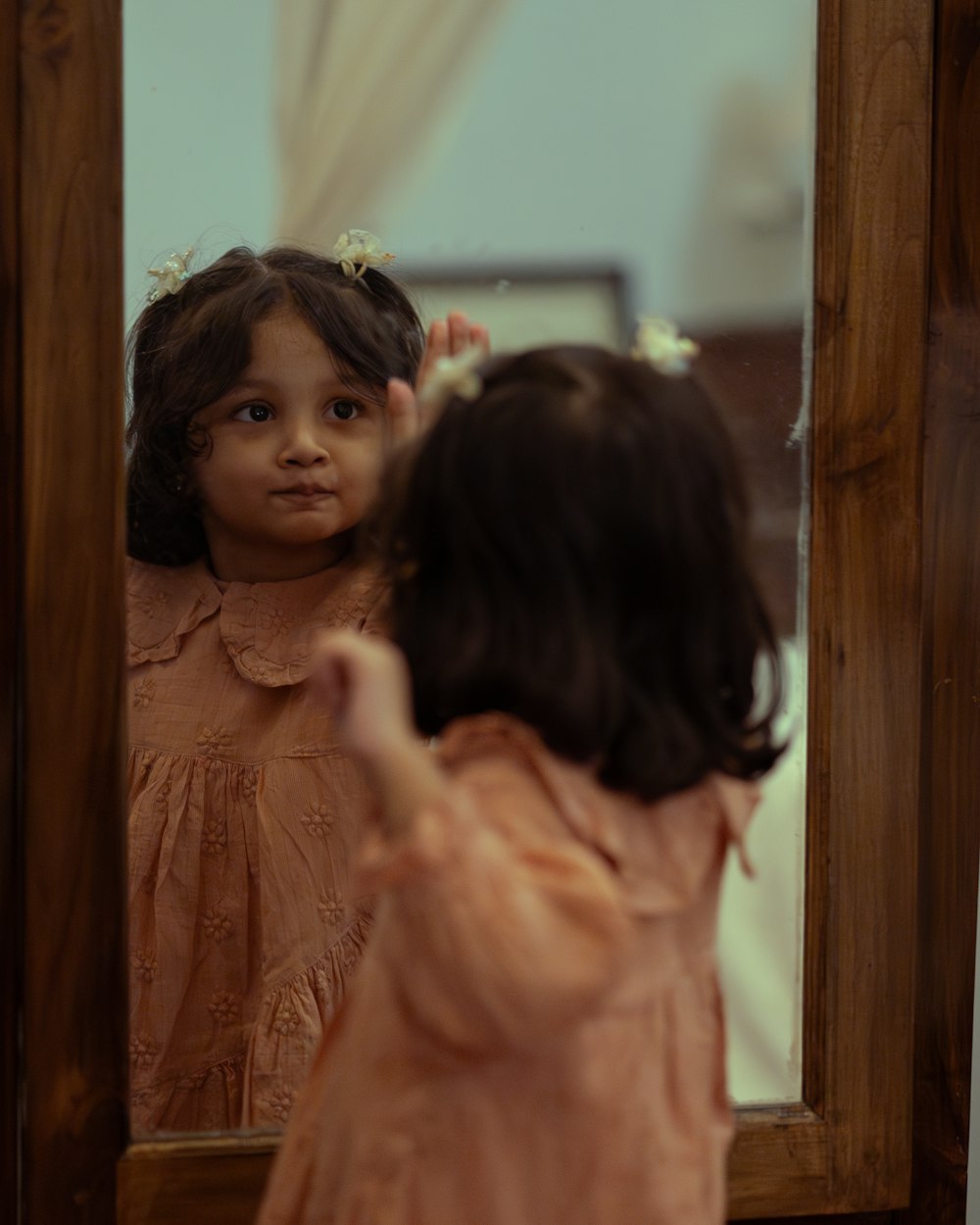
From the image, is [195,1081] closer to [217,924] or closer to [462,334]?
[217,924]

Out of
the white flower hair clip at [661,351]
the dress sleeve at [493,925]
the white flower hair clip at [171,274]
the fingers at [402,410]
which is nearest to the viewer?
the dress sleeve at [493,925]

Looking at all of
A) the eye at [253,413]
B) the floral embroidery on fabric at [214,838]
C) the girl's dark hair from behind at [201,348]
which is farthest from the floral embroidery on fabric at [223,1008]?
the eye at [253,413]

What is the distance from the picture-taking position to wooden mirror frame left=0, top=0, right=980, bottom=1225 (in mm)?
1128

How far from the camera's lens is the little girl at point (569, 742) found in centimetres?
83

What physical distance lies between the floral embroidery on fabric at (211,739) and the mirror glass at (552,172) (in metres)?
0.18

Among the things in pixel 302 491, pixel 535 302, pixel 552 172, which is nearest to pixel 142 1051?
pixel 302 491

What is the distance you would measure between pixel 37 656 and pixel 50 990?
0.86 ft

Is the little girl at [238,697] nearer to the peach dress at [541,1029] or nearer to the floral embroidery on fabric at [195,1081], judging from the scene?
the floral embroidery on fabric at [195,1081]

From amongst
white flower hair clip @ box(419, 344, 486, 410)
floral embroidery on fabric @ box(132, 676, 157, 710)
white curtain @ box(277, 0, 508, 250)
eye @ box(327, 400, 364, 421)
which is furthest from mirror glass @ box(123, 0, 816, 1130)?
white flower hair clip @ box(419, 344, 486, 410)

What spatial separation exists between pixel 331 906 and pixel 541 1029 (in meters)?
0.46

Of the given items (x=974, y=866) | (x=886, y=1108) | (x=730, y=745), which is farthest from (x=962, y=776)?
(x=730, y=745)

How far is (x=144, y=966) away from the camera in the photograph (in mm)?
1178

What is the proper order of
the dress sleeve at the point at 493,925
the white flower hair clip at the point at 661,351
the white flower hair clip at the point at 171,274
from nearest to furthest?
the dress sleeve at the point at 493,925, the white flower hair clip at the point at 661,351, the white flower hair clip at the point at 171,274

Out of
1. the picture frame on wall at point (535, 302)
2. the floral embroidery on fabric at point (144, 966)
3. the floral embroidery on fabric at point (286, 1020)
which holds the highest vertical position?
the picture frame on wall at point (535, 302)
